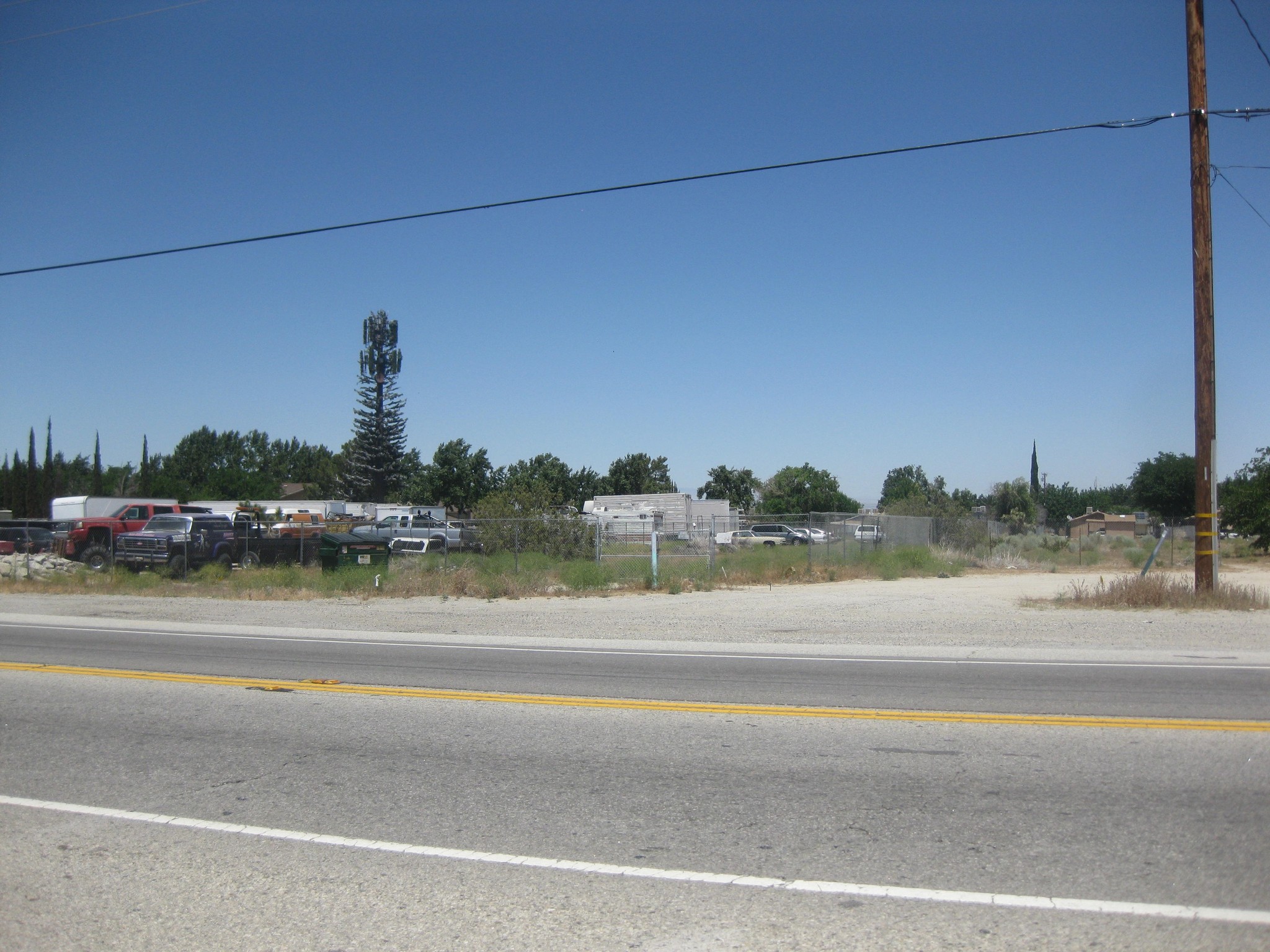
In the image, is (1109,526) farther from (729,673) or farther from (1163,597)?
(729,673)

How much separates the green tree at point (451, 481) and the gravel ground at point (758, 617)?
58.8 metres

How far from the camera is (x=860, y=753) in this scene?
277 inches

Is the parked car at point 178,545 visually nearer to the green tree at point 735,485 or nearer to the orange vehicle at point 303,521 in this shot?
the orange vehicle at point 303,521

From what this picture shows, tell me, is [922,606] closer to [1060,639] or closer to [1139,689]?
[1060,639]

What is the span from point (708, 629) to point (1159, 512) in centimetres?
6819

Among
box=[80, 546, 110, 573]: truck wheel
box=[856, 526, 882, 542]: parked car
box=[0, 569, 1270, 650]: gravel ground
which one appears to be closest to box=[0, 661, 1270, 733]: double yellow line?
box=[0, 569, 1270, 650]: gravel ground

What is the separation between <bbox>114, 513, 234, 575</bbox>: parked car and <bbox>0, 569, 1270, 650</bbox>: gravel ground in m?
4.62

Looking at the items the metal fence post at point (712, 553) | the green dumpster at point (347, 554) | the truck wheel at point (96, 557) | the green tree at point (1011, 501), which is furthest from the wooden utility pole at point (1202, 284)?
the green tree at point (1011, 501)

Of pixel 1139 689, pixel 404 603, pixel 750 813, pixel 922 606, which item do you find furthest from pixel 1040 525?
pixel 750 813

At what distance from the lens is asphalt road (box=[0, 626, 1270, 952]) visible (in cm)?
426

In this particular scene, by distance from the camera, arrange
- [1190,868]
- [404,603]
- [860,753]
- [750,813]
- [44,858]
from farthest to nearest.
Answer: [404,603] → [860,753] → [750,813] → [44,858] → [1190,868]

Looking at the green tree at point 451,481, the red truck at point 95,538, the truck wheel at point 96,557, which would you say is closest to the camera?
the truck wheel at point 96,557

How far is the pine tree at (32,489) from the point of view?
2817 inches

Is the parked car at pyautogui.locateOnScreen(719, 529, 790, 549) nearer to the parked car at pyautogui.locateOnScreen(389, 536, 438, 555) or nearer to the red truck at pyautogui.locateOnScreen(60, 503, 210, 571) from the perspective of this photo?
the parked car at pyautogui.locateOnScreen(389, 536, 438, 555)
